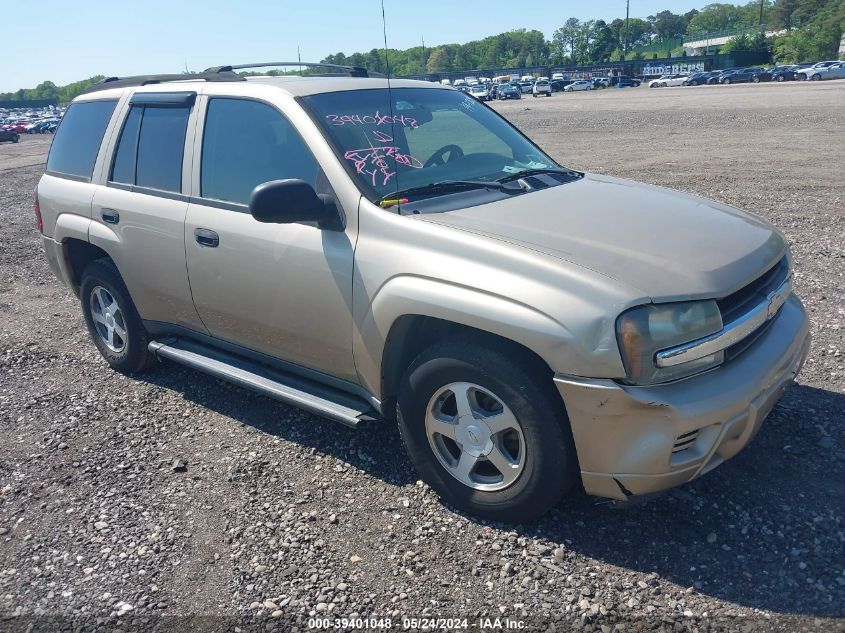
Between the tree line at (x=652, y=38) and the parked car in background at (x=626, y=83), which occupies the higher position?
the tree line at (x=652, y=38)

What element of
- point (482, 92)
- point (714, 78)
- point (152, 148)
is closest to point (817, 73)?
point (714, 78)

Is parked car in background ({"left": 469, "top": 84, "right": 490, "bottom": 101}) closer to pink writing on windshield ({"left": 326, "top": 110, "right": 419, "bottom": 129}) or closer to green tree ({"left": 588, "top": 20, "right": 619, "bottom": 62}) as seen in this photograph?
pink writing on windshield ({"left": 326, "top": 110, "right": 419, "bottom": 129})

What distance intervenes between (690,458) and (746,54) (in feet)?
343

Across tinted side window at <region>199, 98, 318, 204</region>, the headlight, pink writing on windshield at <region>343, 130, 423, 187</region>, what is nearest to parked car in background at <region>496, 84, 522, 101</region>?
tinted side window at <region>199, 98, 318, 204</region>

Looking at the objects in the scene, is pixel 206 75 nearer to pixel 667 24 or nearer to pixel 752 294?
pixel 752 294

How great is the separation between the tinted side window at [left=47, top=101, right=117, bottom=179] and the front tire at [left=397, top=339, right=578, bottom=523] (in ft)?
10.2

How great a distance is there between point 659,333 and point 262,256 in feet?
6.75

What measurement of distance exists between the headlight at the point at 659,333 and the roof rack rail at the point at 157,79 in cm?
297

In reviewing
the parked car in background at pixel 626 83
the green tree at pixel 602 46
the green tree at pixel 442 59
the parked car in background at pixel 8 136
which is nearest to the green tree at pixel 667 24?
the green tree at pixel 602 46

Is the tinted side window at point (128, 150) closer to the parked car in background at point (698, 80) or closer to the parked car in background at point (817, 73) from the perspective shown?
the parked car in background at point (817, 73)

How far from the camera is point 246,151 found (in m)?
4.00

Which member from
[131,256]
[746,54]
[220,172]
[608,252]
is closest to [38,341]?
[131,256]

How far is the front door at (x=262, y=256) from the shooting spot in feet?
11.7

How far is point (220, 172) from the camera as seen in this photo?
410 cm
